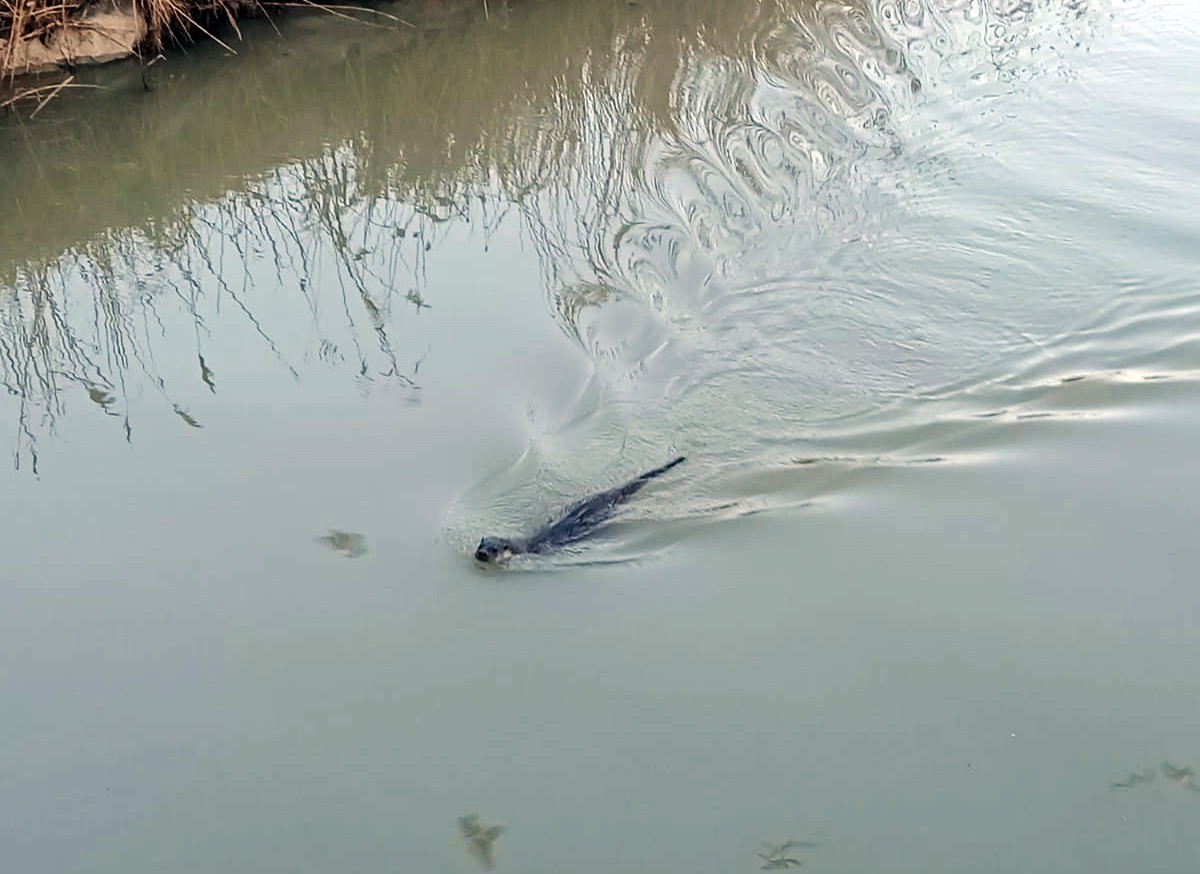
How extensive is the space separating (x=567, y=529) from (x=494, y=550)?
0.98 feet

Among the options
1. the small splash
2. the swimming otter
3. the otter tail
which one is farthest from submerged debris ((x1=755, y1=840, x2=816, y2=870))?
the small splash

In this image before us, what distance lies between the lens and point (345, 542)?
14.2 ft

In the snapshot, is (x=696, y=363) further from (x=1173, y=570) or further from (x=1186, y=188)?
(x=1186, y=188)

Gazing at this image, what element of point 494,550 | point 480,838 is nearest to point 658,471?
point 494,550

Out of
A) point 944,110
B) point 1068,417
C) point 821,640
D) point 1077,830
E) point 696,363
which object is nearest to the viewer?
point 1077,830

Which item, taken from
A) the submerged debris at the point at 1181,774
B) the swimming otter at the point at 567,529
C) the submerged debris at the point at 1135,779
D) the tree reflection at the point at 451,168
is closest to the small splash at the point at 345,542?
the swimming otter at the point at 567,529

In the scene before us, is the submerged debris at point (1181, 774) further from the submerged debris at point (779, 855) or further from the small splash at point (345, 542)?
the small splash at point (345, 542)

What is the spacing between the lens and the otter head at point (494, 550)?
4.15 metres

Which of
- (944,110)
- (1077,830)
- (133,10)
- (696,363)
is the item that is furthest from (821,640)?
(133,10)

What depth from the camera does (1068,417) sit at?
4.90 meters

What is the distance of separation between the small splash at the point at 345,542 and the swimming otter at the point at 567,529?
0.42m

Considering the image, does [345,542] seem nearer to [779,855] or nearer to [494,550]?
[494,550]

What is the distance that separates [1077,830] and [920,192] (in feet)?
13.2

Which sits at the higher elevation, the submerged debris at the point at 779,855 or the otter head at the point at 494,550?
the otter head at the point at 494,550
